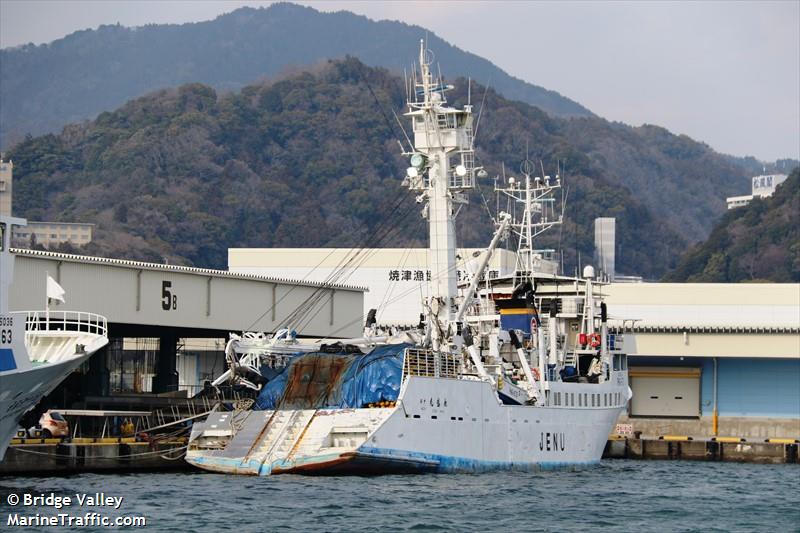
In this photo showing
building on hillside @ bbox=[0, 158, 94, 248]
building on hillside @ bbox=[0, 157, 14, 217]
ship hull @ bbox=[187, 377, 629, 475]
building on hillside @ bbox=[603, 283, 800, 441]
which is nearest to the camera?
ship hull @ bbox=[187, 377, 629, 475]

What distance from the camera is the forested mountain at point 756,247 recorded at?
150 metres

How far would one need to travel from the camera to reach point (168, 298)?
172 feet

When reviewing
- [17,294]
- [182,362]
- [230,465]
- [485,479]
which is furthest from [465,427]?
[182,362]

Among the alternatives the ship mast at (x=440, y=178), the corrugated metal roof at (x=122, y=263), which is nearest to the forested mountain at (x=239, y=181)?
the corrugated metal roof at (x=122, y=263)

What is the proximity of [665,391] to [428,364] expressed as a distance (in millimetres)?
36305

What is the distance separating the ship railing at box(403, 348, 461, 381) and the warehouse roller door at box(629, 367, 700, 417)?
33.8m

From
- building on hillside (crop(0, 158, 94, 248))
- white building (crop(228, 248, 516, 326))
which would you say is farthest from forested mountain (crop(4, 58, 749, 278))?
white building (crop(228, 248, 516, 326))

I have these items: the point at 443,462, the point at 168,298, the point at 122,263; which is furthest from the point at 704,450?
the point at 122,263

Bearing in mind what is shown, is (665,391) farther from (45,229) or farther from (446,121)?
(45,229)

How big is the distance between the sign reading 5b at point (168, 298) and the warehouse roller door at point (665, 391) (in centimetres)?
3210

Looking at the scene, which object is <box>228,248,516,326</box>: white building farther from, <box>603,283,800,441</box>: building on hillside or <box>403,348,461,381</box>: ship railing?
<box>403,348,461,381</box>: ship railing

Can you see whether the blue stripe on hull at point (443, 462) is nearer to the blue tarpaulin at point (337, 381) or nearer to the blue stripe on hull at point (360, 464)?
the blue stripe on hull at point (360, 464)

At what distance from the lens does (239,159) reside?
185500 mm

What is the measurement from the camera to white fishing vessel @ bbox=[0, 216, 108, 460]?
34.6m
